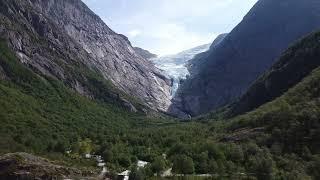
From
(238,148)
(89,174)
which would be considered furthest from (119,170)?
(238,148)

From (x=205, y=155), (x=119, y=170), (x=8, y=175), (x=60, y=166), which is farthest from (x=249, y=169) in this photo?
(x=8, y=175)

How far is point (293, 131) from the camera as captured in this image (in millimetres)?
195250

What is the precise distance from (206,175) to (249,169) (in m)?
12.6

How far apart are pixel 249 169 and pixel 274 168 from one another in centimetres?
848

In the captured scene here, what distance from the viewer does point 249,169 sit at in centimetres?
17650

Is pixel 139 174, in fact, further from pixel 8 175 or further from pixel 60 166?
pixel 8 175

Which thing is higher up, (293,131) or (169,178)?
(293,131)

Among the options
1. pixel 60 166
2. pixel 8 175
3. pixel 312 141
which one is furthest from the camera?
pixel 312 141

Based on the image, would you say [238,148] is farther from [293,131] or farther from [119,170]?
[119,170]

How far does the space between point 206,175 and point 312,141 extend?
36.5 m

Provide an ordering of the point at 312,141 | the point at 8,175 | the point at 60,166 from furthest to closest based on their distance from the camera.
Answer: the point at 312,141 → the point at 60,166 → the point at 8,175

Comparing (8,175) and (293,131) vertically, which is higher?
(293,131)

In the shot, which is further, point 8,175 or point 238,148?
point 238,148

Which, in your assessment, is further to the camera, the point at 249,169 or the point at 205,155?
the point at 205,155
